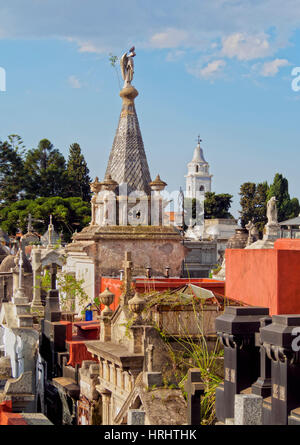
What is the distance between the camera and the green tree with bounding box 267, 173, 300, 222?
85.7 m

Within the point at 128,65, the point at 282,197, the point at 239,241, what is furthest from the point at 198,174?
the point at 128,65

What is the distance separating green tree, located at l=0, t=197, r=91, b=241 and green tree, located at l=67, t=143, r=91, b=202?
33.7 ft

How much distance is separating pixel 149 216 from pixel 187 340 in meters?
11.5

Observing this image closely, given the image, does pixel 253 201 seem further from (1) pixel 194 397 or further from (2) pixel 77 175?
(1) pixel 194 397

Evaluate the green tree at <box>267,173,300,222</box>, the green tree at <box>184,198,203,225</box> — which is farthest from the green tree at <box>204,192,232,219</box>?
the green tree at <box>267,173,300,222</box>

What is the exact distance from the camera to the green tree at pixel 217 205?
98.3 meters

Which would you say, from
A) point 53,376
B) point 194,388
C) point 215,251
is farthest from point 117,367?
point 215,251

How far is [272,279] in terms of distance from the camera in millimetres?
14945

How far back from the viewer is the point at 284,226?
72500 mm

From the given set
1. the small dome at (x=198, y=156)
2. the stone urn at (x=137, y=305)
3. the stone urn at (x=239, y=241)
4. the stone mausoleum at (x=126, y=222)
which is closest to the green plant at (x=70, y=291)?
the stone mausoleum at (x=126, y=222)

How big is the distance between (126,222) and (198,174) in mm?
104264

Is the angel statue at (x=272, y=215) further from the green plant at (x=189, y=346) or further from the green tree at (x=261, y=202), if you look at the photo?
the green tree at (x=261, y=202)

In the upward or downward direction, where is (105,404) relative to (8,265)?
downward
